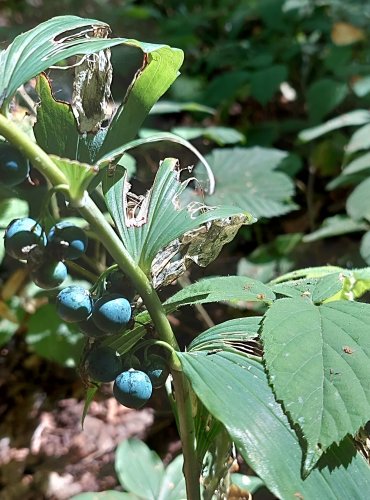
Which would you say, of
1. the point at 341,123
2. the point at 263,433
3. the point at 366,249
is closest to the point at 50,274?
the point at 263,433

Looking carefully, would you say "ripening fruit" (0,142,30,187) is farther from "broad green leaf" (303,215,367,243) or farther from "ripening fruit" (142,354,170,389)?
"broad green leaf" (303,215,367,243)

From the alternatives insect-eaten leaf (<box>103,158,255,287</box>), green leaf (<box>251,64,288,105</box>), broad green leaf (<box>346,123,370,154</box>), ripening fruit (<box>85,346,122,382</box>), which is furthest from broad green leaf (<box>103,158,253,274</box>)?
green leaf (<box>251,64,288,105</box>)

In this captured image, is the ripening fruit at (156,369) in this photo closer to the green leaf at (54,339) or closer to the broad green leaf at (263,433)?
the broad green leaf at (263,433)

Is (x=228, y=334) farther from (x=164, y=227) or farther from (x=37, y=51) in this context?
(x=37, y=51)

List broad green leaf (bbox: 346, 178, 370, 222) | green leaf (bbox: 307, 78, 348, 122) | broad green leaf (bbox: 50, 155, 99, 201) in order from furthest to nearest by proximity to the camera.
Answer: green leaf (bbox: 307, 78, 348, 122) → broad green leaf (bbox: 346, 178, 370, 222) → broad green leaf (bbox: 50, 155, 99, 201)

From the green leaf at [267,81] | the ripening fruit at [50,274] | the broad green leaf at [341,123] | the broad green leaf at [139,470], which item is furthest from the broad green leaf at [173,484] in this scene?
the green leaf at [267,81]

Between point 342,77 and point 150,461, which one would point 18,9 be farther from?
point 150,461
